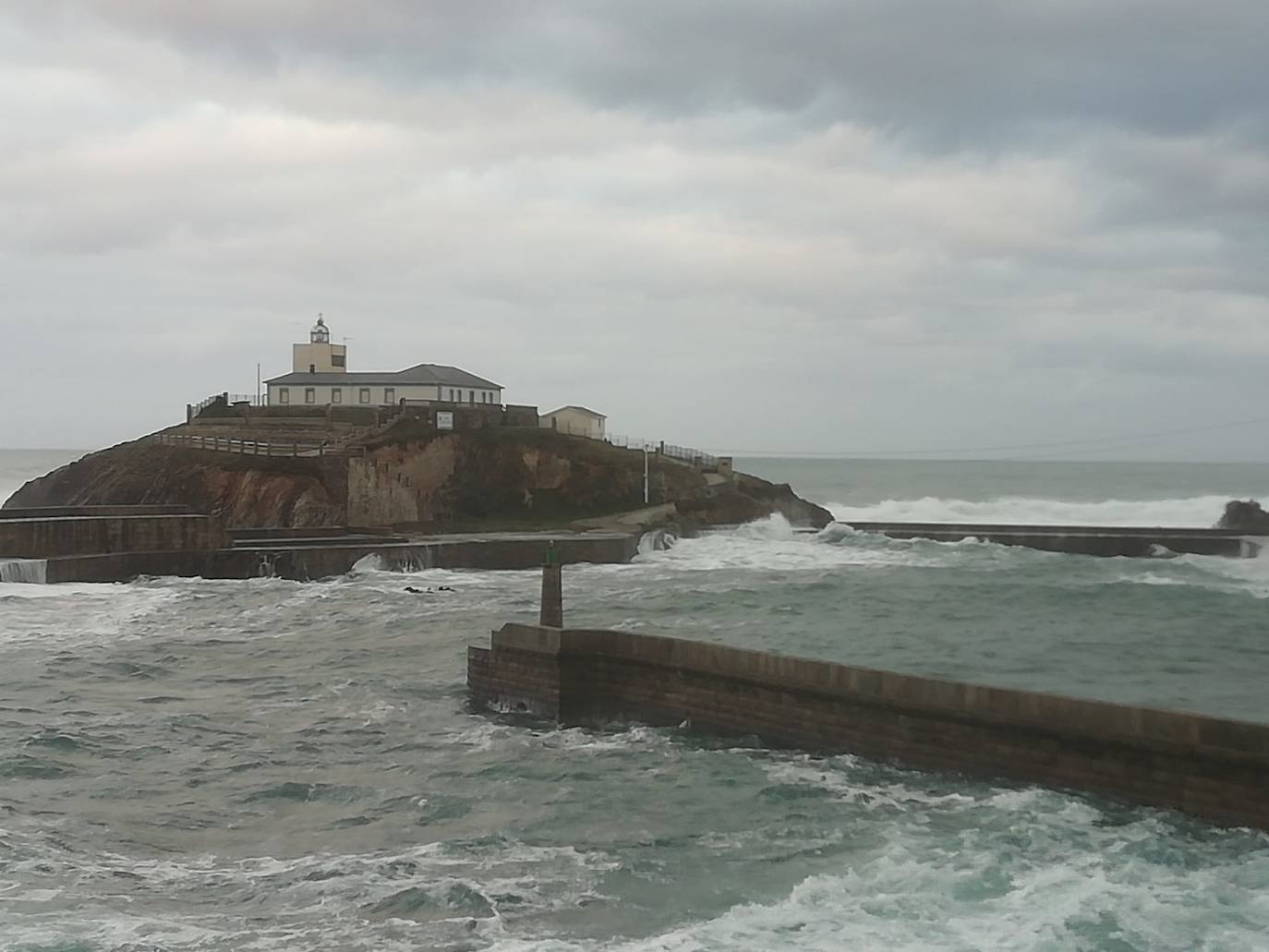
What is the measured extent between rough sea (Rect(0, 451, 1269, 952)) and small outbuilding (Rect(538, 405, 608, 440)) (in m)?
31.6

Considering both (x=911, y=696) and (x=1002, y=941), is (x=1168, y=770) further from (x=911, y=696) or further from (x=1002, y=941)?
(x=1002, y=941)

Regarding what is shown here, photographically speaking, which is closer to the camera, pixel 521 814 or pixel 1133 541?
pixel 521 814

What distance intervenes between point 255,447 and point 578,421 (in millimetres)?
17581

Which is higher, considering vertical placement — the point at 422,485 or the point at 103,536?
the point at 422,485

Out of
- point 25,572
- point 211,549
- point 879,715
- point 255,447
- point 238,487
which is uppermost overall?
point 255,447

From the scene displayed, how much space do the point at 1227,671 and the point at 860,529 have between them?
3206cm

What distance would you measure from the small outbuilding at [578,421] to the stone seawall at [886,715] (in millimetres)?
39527

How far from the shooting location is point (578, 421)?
58.6 meters

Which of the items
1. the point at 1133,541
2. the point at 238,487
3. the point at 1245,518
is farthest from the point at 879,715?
the point at 1245,518

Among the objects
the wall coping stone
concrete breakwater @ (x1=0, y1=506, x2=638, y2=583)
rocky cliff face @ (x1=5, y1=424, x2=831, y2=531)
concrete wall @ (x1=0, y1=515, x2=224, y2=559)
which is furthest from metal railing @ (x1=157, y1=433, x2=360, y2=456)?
the wall coping stone

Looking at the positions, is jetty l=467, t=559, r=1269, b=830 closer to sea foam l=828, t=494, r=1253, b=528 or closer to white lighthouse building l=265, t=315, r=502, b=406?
white lighthouse building l=265, t=315, r=502, b=406

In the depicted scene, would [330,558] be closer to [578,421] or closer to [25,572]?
[25,572]

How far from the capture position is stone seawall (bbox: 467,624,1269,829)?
12.0 metres

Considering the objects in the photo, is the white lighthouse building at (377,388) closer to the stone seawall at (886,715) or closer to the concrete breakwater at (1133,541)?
the concrete breakwater at (1133,541)
